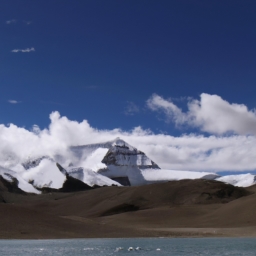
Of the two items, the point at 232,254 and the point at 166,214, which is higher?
the point at 166,214

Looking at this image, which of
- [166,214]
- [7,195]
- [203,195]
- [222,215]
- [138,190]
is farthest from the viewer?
[7,195]

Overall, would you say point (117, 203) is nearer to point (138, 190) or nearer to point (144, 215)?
point (138, 190)

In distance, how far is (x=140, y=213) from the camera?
115375 mm

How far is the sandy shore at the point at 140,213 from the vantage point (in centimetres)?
7575

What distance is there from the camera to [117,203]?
14162cm

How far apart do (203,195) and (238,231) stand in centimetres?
6095

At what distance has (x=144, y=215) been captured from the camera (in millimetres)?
112625

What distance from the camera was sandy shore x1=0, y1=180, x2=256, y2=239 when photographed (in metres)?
75.8

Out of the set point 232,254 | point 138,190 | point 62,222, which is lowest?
point 232,254

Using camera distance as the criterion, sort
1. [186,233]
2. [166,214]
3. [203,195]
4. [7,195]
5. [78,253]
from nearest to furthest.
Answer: [78,253] < [186,233] < [166,214] < [203,195] < [7,195]

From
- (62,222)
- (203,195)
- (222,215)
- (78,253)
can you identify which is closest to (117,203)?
(203,195)

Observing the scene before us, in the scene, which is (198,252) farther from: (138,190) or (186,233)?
(138,190)

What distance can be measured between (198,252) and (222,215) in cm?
5718

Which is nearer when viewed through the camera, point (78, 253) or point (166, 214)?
point (78, 253)
